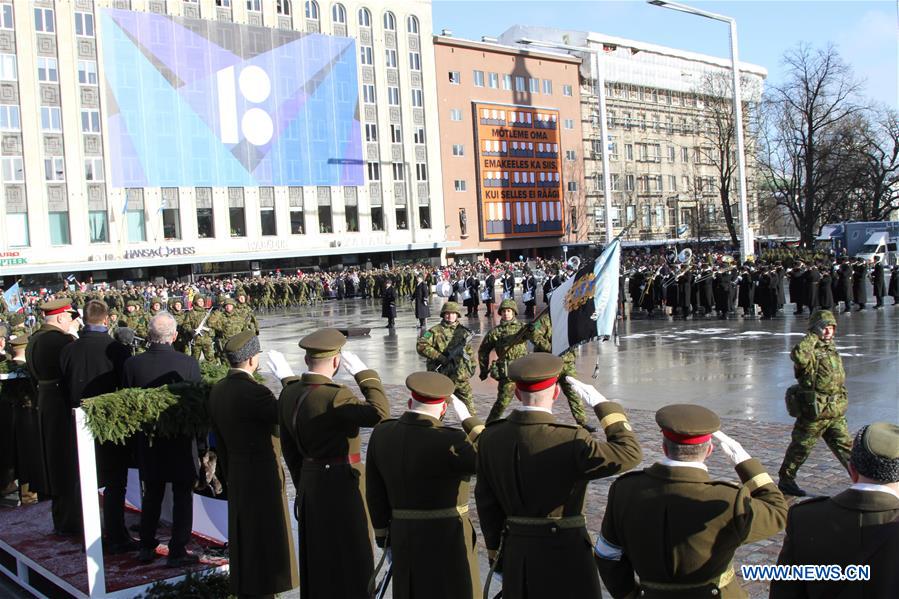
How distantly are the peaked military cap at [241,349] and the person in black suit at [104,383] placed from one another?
163 cm

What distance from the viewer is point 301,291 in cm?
4609

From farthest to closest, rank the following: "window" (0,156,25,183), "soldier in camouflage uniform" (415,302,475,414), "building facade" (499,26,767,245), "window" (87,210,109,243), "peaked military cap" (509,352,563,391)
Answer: "building facade" (499,26,767,245)
"window" (87,210,109,243)
"window" (0,156,25,183)
"soldier in camouflage uniform" (415,302,475,414)
"peaked military cap" (509,352,563,391)

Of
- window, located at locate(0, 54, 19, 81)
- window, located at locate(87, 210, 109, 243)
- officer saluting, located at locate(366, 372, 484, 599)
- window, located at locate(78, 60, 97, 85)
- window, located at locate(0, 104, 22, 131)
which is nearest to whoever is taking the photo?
officer saluting, located at locate(366, 372, 484, 599)

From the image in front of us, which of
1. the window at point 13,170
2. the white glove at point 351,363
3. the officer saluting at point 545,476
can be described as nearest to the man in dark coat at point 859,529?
the officer saluting at point 545,476

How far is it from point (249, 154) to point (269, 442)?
54.2 m

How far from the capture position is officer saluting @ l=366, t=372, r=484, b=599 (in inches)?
169

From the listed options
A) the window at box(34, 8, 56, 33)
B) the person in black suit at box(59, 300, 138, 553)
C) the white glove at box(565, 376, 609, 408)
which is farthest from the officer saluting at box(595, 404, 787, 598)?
the window at box(34, 8, 56, 33)

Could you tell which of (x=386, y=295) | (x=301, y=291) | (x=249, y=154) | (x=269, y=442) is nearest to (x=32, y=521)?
(x=269, y=442)

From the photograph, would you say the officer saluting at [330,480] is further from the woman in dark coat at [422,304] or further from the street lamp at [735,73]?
the street lamp at [735,73]

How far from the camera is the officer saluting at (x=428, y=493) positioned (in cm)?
430

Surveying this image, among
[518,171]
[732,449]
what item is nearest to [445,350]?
[732,449]

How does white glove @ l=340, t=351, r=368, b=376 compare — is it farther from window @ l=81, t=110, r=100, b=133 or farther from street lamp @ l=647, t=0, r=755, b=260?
window @ l=81, t=110, r=100, b=133

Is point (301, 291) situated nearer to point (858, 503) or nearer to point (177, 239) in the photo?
point (177, 239)

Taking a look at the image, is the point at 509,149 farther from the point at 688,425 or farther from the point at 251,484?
the point at 688,425
